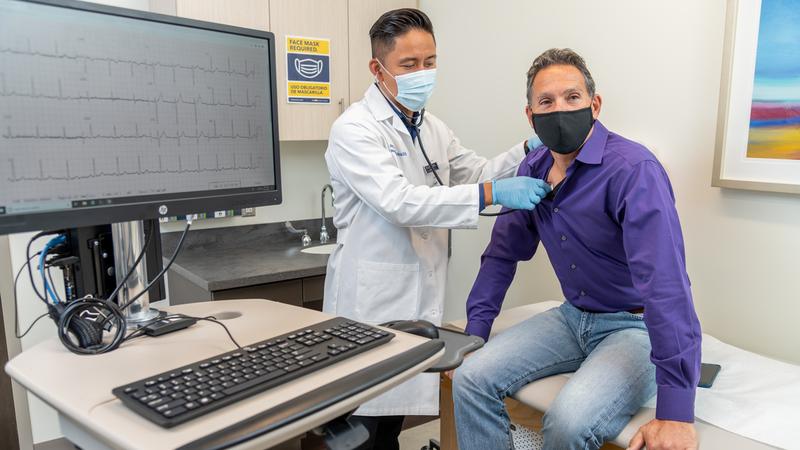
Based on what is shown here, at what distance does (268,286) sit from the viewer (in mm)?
2064

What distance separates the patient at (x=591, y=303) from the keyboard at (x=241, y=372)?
55 centimetres

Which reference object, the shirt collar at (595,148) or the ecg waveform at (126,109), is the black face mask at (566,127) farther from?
the ecg waveform at (126,109)

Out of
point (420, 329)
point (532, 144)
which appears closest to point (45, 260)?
point (420, 329)

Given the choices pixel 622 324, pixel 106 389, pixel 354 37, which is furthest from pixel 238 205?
pixel 354 37

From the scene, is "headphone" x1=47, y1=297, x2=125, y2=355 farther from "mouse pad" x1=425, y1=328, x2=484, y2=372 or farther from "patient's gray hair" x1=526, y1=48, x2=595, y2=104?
"patient's gray hair" x1=526, y1=48, x2=595, y2=104

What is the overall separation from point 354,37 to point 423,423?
175 cm

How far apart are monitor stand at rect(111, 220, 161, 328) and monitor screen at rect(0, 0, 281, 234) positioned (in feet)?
0.32

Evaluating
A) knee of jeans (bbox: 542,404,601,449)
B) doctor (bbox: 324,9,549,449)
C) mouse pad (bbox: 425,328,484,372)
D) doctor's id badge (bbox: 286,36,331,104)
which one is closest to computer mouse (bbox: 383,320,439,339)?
mouse pad (bbox: 425,328,484,372)

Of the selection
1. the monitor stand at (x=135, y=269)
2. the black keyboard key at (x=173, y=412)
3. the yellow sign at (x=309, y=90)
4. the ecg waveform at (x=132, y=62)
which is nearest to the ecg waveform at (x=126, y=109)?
the ecg waveform at (x=132, y=62)

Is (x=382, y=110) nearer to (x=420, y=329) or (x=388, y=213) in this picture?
(x=388, y=213)

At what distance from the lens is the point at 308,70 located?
2.40m

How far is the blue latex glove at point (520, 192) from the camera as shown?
1.42 meters

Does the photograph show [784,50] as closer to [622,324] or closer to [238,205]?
[622,324]

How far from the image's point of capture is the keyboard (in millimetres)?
703
